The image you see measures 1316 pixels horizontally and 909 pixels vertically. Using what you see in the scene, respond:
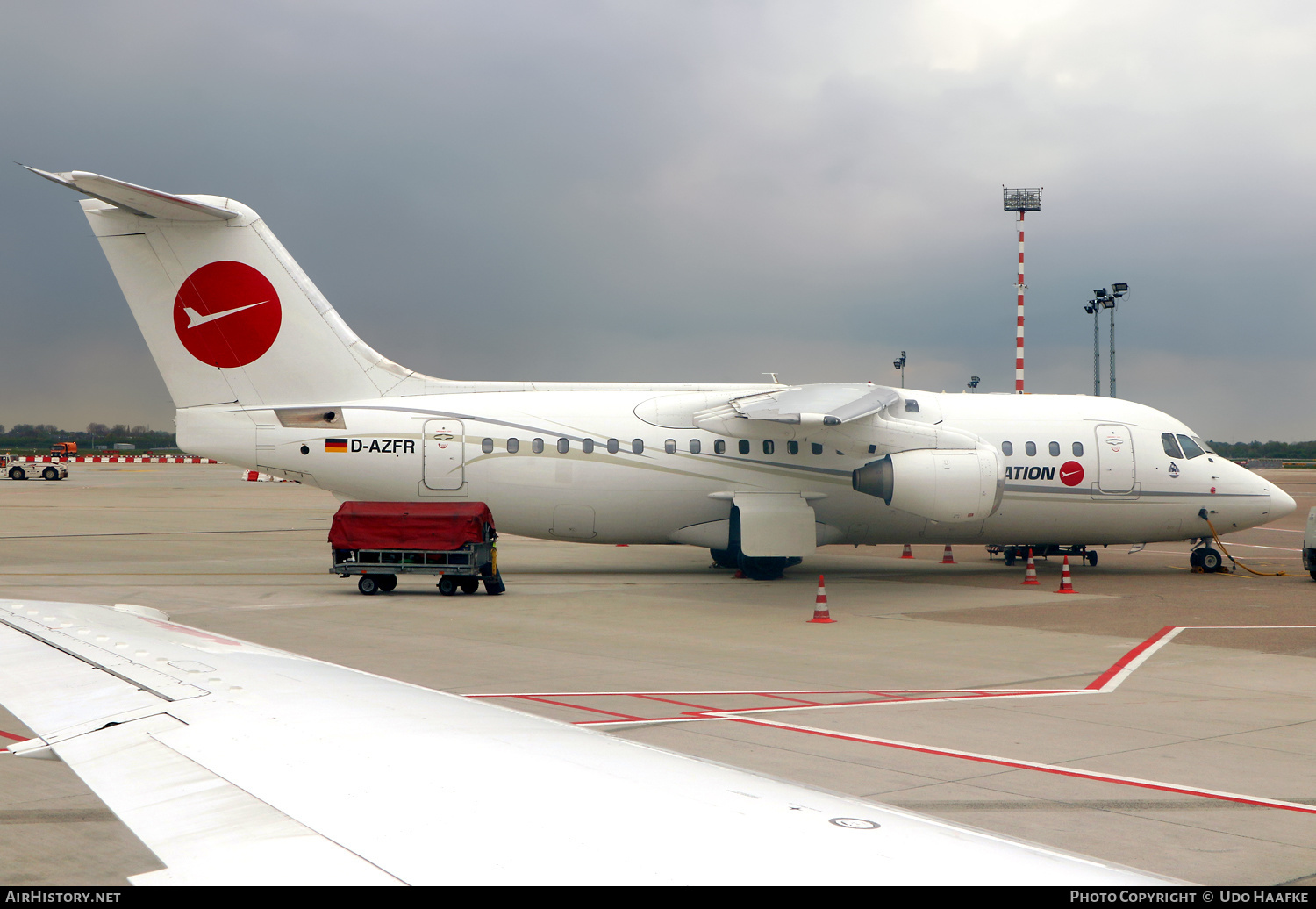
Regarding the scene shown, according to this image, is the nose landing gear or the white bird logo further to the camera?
the nose landing gear

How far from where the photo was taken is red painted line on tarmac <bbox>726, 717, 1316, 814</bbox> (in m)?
6.90

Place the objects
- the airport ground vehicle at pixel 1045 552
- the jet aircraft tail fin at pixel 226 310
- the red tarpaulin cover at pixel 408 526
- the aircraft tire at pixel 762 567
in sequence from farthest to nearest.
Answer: the airport ground vehicle at pixel 1045 552
the aircraft tire at pixel 762 567
the jet aircraft tail fin at pixel 226 310
the red tarpaulin cover at pixel 408 526

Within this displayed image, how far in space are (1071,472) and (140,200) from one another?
61.9 feet

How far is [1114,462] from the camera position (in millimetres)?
21953

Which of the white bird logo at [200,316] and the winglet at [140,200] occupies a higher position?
the winglet at [140,200]

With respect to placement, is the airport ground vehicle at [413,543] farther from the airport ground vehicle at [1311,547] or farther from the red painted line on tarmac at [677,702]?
the airport ground vehicle at [1311,547]

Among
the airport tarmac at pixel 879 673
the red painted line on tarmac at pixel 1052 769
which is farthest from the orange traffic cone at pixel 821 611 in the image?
the red painted line on tarmac at pixel 1052 769

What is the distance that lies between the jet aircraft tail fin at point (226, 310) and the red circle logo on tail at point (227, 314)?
0.06 feet

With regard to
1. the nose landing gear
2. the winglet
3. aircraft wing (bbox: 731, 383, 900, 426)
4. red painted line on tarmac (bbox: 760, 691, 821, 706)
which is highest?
the winglet

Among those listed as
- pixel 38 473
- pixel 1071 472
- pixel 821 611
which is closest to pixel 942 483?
pixel 1071 472

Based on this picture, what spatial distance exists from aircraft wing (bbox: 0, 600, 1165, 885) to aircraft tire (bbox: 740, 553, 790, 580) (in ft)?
57.5

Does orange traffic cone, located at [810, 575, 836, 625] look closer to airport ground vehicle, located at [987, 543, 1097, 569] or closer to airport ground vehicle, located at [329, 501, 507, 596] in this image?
airport ground vehicle, located at [329, 501, 507, 596]

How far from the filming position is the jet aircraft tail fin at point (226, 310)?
63.1ft

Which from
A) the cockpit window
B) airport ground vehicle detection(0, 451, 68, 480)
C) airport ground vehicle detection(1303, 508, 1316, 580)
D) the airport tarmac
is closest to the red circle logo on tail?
the airport tarmac
